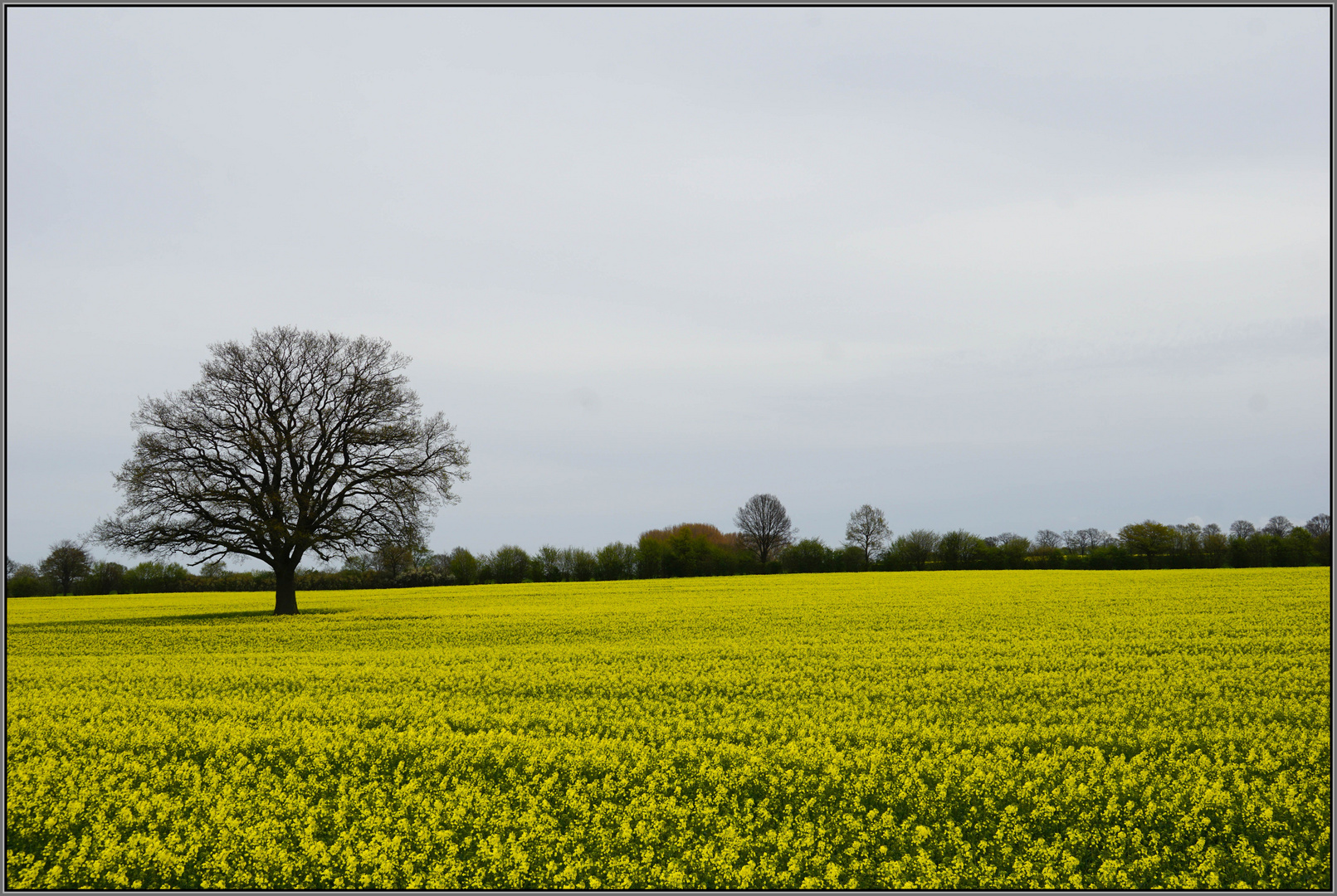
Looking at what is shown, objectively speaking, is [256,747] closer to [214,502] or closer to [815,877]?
[815,877]

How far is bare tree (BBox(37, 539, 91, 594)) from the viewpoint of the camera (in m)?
60.7

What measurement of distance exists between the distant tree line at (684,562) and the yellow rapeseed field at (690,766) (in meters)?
44.1

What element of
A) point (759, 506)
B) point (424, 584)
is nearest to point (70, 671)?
point (424, 584)

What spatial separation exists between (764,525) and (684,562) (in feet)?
61.7

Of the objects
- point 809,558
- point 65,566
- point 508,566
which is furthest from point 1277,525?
point 65,566

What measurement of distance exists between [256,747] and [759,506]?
74.8m

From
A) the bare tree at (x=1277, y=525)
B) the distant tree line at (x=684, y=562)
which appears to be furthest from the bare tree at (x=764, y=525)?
the bare tree at (x=1277, y=525)

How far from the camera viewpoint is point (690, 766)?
7480mm

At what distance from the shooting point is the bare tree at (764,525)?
79.6 meters

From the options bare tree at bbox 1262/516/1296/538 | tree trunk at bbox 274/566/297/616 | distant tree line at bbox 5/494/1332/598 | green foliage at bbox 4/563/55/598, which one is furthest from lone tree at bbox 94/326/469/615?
bare tree at bbox 1262/516/1296/538

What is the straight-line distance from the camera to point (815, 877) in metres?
5.38

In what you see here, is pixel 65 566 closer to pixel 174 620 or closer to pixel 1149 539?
pixel 174 620

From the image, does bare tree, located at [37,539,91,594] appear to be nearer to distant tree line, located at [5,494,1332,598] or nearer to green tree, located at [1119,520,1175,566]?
distant tree line, located at [5,494,1332,598]

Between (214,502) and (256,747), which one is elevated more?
(214,502)
